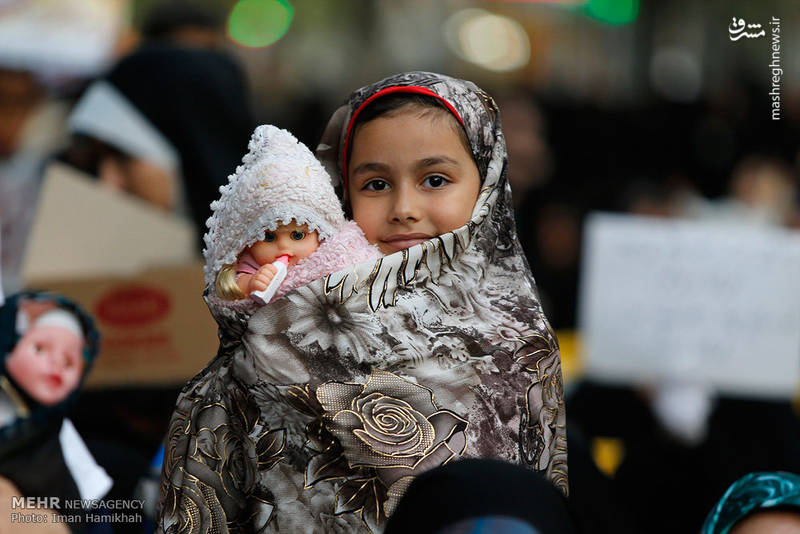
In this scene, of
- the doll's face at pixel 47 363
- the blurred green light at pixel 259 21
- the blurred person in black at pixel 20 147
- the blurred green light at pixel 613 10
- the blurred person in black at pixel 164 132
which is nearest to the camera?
the doll's face at pixel 47 363

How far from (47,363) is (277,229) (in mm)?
742

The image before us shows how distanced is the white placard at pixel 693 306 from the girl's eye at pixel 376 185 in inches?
116

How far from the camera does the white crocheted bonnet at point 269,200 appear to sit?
6.46 feet

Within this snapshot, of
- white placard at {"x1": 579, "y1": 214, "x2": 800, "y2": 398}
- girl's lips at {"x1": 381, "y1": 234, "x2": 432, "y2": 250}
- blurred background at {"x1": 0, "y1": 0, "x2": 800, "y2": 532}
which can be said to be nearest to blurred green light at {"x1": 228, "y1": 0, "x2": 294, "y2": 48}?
blurred background at {"x1": 0, "y1": 0, "x2": 800, "y2": 532}

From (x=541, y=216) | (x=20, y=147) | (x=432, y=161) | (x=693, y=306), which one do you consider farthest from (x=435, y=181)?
(x=541, y=216)

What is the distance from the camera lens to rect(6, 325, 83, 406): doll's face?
227cm

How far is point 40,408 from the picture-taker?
7.45ft

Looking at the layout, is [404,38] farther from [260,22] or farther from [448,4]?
[260,22]

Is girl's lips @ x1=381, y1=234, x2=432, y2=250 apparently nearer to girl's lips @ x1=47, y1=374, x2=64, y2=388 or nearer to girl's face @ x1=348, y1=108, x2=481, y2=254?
girl's face @ x1=348, y1=108, x2=481, y2=254

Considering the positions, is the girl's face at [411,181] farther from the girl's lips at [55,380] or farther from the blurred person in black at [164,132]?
the blurred person in black at [164,132]

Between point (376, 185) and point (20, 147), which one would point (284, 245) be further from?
point (20, 147)

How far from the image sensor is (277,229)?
77.9 inches

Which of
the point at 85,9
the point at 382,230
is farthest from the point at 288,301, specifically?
the point at 85,9

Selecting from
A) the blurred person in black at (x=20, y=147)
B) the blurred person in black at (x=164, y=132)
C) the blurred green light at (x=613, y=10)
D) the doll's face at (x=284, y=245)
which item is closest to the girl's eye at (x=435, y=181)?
the doll's face at (x=284, y=245)
